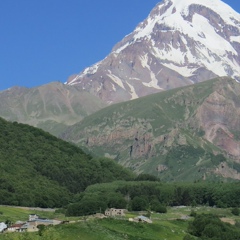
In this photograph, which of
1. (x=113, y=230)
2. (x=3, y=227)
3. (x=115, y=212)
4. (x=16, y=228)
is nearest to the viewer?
(x=113, y=230)

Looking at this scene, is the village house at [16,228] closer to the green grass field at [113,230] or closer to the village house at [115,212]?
the green grass field at [113,230]

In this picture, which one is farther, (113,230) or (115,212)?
(115,212)

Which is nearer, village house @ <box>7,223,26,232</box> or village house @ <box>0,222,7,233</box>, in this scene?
village house @ <box>7,223,26,232</box>

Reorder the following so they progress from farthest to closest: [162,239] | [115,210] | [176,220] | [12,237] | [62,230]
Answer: [115,210] < [176,220] < [162,239] < [62,230] < [12,237]

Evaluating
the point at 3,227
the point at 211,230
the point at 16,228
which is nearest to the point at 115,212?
the point at 211,230

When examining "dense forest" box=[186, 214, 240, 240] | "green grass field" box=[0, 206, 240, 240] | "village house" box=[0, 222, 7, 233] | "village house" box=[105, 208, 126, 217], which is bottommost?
"dense forest" box=[186, 214, 240, 240]

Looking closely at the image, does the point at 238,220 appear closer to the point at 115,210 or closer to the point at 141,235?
the point at 115,210

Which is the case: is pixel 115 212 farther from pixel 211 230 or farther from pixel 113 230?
pixel 113 230

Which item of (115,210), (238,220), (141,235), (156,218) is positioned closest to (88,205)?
(115,210)

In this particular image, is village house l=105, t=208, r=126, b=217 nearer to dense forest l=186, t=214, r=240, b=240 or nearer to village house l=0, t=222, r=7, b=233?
dense forest l=186, t=214, r=240, b=240

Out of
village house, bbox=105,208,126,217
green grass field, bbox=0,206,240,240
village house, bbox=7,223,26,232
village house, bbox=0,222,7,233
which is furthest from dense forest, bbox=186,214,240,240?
village house, bbox=0,222,7,233

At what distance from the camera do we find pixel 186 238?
144 meters

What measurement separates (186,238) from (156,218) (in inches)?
1724

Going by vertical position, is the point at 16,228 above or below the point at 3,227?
below
